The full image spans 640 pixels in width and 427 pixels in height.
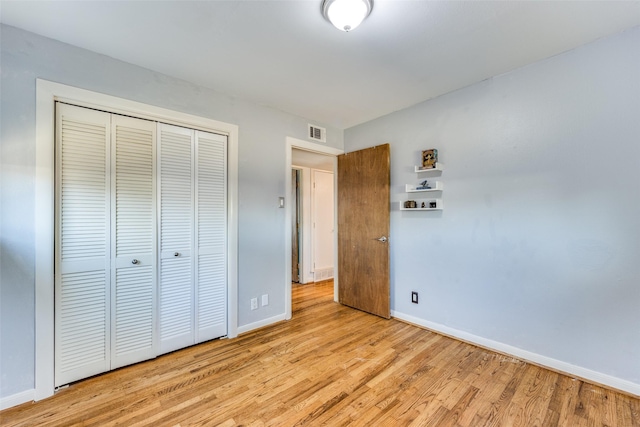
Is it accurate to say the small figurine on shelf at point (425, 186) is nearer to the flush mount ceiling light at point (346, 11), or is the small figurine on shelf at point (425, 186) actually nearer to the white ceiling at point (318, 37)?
the white ceiling at point (318, 37)

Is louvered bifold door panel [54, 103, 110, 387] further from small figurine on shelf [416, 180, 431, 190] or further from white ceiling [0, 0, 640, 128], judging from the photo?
small figurine on shelf [416, 180, 431, 190]

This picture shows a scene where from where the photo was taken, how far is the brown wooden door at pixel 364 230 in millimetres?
3037

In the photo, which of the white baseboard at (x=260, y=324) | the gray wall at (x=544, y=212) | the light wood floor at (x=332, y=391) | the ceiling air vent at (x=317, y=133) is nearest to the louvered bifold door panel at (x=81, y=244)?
the light wood floor at (x=332, y=391)

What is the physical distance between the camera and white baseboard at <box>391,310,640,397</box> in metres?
1.75

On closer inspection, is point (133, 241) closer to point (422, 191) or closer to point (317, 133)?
point (317, 133)

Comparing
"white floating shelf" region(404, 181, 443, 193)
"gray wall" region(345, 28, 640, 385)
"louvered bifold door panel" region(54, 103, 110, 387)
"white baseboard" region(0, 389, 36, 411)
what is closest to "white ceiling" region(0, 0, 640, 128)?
"gray wall" region(345, 28, 640, 385)

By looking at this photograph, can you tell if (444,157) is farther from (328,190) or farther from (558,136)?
(328,190)

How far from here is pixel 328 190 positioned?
5.08m

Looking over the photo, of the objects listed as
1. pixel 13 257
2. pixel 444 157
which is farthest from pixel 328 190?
pixel 13 257

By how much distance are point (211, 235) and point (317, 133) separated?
5.91 feet

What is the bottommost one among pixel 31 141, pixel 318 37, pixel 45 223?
pixel 45 223

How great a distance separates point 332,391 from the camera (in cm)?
177

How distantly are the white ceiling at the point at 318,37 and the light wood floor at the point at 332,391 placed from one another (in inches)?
95.1

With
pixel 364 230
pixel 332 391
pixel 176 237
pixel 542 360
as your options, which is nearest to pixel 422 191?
pixel 364 230
